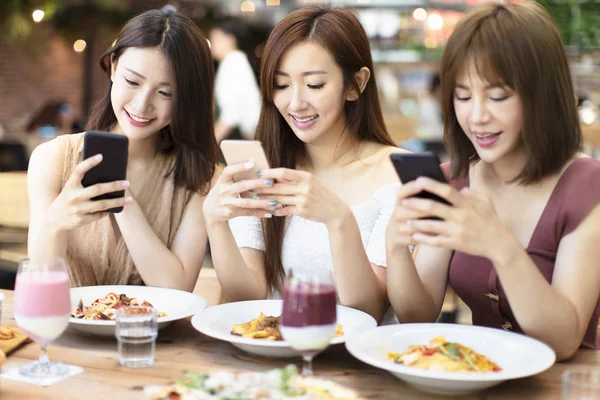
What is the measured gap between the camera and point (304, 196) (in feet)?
5.75

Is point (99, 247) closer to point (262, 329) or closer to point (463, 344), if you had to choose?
point (262, 329)

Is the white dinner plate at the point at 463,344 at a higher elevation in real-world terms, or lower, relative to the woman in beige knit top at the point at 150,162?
lower

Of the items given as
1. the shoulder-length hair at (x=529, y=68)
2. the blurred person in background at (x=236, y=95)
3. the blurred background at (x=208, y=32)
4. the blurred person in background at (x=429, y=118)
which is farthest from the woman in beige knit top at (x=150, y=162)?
the blurred person in background at (x=429, y=118)

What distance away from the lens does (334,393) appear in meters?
1.29

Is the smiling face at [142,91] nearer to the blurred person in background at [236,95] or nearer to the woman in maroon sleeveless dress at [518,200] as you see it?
the woman in maroon sleeveless dress at [518,200]

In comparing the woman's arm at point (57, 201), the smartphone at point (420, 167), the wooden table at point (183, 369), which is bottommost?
the wooden table at point (183, 369)

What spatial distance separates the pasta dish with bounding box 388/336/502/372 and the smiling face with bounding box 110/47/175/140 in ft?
3.63

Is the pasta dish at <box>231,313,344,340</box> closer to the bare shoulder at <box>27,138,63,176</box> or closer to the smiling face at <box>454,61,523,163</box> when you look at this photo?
the smiling face at <box>454,61,523,163</box>

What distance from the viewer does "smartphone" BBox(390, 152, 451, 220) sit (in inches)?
56.8

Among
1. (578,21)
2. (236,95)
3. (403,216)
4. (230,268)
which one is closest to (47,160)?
(230,268)

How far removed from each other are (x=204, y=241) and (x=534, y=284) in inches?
44.1

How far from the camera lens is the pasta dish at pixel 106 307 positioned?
175 cm

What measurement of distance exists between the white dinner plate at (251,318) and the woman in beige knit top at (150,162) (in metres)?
0.39

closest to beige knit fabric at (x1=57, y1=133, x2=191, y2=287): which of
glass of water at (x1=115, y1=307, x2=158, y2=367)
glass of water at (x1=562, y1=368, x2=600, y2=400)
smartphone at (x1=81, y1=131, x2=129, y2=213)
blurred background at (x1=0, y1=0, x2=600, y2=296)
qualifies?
smartphone at (x1=81, y1=131, x2=129, y2=213)
